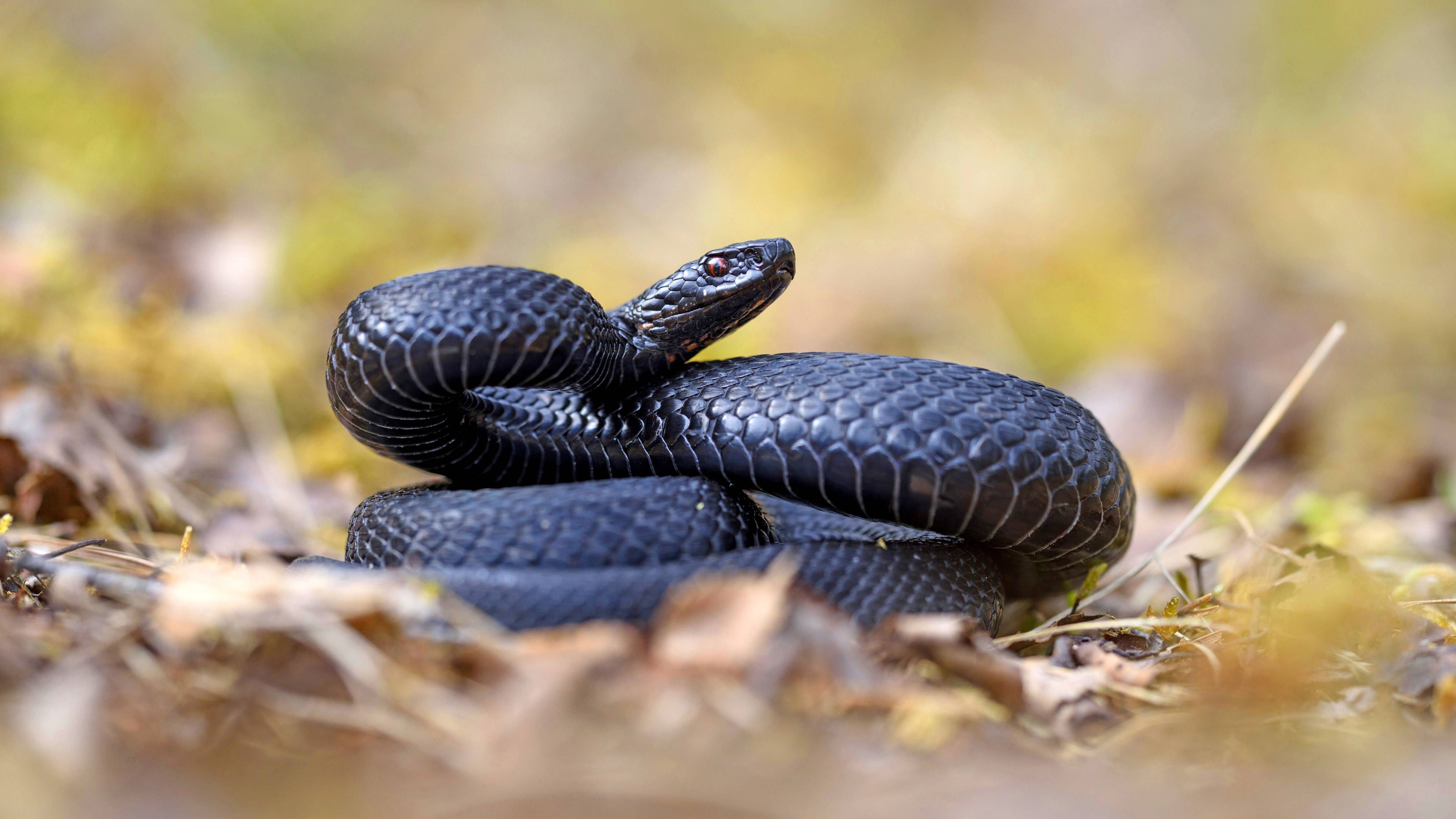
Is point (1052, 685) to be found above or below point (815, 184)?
below

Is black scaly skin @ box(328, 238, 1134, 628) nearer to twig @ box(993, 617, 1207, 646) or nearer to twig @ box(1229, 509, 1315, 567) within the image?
twig @ box(993, 617, 1207, 646)

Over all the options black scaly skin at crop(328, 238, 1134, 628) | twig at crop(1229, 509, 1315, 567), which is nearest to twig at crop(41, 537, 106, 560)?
black scaly skin at crop(328, 238, 1134, 628)

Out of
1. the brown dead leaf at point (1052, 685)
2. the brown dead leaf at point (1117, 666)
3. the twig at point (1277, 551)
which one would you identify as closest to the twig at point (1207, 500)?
the twig at point (1277, 551)

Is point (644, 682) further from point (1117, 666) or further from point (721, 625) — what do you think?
point (1117, 666)

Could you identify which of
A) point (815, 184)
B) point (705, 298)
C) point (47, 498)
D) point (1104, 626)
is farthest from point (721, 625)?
point (815, 184)

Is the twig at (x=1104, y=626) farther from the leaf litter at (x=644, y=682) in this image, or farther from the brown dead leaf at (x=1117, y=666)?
the brown dead leaf at (x=1117, y=666)
